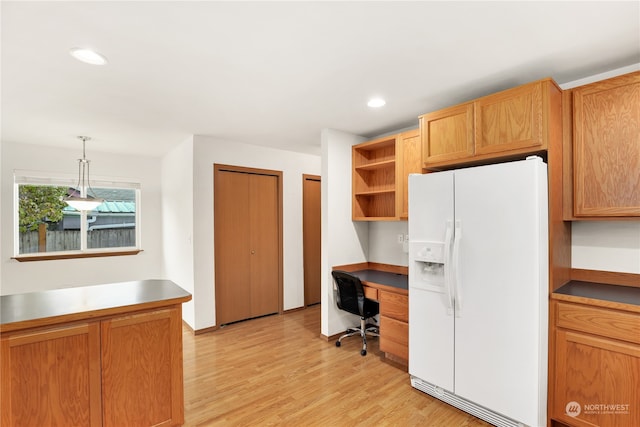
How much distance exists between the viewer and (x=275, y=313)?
4613 millimetres

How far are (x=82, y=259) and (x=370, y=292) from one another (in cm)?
433

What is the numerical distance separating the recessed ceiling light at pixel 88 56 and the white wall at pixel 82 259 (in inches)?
114

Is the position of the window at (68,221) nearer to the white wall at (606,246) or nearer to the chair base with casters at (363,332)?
the chair base with casters at (363,332)

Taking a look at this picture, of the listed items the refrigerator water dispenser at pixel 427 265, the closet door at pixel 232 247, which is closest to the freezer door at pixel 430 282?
the refrigerator water dispenser at pixel 427 265

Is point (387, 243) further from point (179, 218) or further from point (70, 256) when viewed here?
point (70, 256)

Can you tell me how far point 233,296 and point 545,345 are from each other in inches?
138

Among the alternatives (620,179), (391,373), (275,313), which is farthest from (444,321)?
(275,313)

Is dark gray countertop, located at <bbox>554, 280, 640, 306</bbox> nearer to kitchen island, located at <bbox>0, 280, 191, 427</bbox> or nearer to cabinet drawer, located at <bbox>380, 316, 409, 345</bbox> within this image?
cabinet drawer, located at <bbox>380, 316, 409, 345</bbox>

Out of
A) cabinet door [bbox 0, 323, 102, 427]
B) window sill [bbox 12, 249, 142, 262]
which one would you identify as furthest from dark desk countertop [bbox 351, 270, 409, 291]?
window sill [bbox 12, 249, 142, 262]

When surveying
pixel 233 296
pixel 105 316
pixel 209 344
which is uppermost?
pixel 105 316

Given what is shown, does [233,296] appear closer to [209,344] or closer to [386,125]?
[209,344]

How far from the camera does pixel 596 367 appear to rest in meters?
1.84

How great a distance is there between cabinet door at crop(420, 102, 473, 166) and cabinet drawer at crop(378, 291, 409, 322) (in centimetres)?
129

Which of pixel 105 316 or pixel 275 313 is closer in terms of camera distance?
pixel 105 316
